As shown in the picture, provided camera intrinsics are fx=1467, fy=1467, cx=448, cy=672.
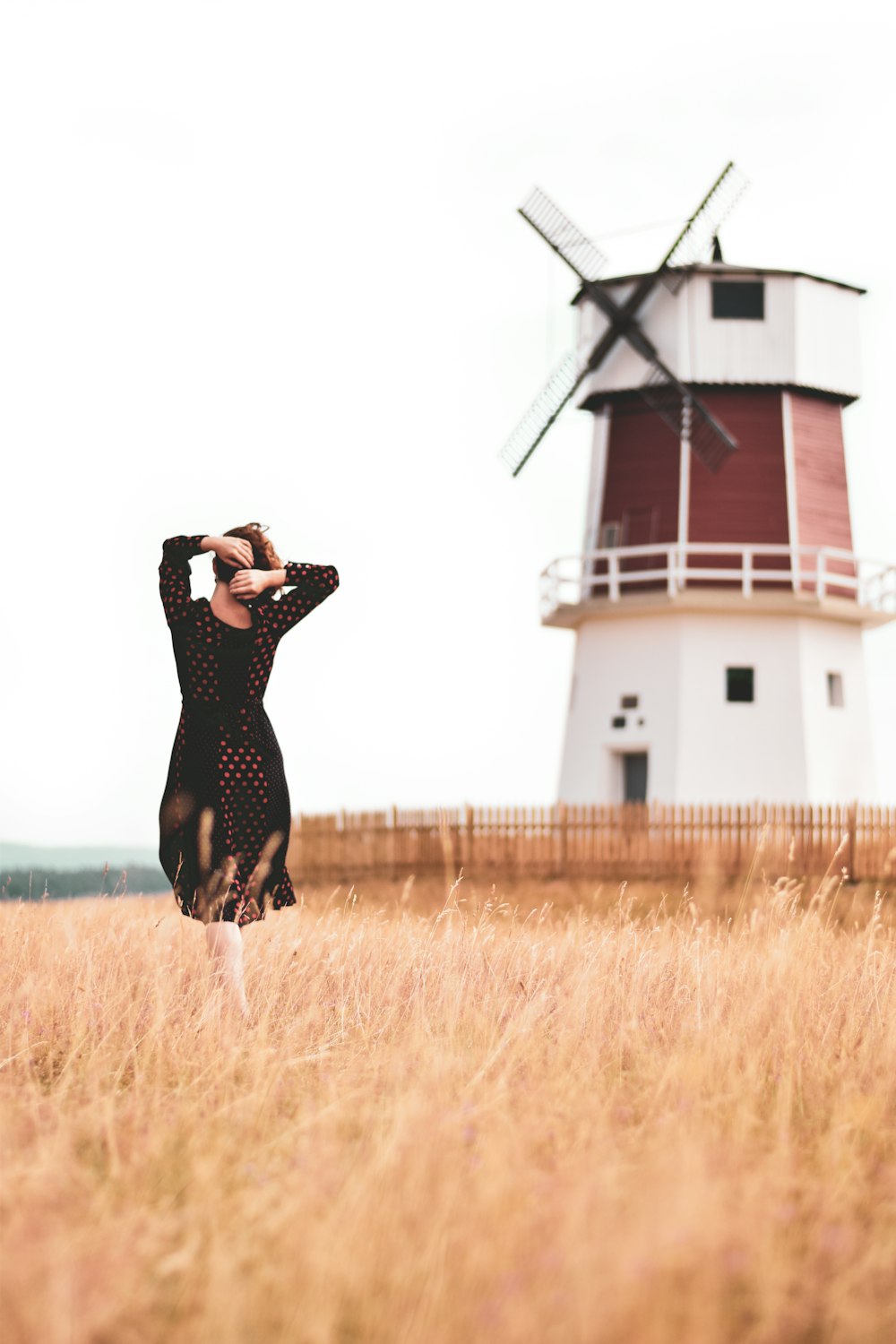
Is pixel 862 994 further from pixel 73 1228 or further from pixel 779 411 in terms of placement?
pixel 779 411

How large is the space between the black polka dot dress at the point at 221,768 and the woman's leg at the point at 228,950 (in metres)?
0.04

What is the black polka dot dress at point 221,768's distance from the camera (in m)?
5.91

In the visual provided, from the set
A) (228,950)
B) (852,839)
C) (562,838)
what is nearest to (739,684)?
(852,839)

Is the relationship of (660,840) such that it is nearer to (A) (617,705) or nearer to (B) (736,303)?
(A) (617,705)

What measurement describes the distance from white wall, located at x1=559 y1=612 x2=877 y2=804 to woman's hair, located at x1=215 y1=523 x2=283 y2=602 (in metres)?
17.4

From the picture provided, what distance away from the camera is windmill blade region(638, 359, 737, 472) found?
23.5 m

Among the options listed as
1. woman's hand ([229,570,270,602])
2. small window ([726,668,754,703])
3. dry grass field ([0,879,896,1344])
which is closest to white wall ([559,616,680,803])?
small window ([726,668,754,703])

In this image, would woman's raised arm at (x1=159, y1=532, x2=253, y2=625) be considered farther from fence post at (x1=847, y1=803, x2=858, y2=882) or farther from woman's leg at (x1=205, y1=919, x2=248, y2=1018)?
fence post at (x1=847, y1=803, x2=858, y2=882)

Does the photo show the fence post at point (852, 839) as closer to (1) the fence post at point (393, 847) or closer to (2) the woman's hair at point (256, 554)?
(1) the fence post at point (393, 847)

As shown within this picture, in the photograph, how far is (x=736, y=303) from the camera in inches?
948

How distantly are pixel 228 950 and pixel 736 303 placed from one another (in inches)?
803

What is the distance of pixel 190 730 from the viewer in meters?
6.02

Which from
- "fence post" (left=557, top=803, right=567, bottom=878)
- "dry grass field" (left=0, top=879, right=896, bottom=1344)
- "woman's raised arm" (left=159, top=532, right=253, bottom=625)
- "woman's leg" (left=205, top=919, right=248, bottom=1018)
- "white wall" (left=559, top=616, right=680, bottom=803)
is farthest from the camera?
"white wall" (left=559, top=616, right=680, bottom=803)

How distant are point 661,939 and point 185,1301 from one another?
5.78 m
